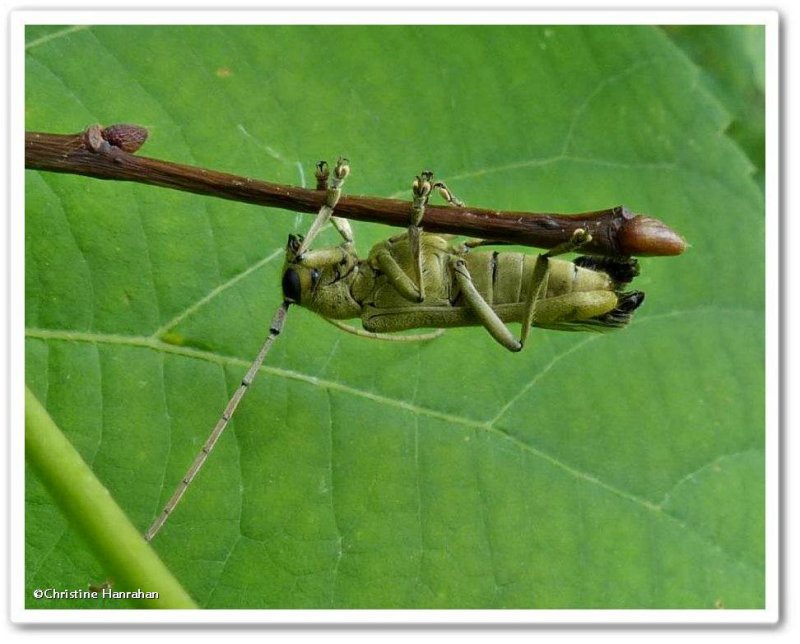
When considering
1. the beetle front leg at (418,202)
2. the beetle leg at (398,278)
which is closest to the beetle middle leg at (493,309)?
the beetle leg at (398,278)

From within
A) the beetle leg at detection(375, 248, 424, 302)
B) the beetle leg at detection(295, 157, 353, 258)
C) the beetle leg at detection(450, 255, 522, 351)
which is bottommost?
the beetle leg at detection(450, 255, 522, 351)

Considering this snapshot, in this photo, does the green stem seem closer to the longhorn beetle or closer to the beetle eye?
the longhorn beetle

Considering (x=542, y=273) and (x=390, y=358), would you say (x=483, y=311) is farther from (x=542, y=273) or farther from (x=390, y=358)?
(x=390, y=358)

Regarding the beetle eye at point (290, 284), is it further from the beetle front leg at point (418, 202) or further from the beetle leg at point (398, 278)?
the beetle front leg at point (418, 202)

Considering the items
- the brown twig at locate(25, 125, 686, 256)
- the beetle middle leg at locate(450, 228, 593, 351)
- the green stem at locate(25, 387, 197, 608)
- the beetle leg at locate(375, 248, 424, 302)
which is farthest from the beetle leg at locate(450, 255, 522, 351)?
the green stem at locate(25, 387, 197, 608)
